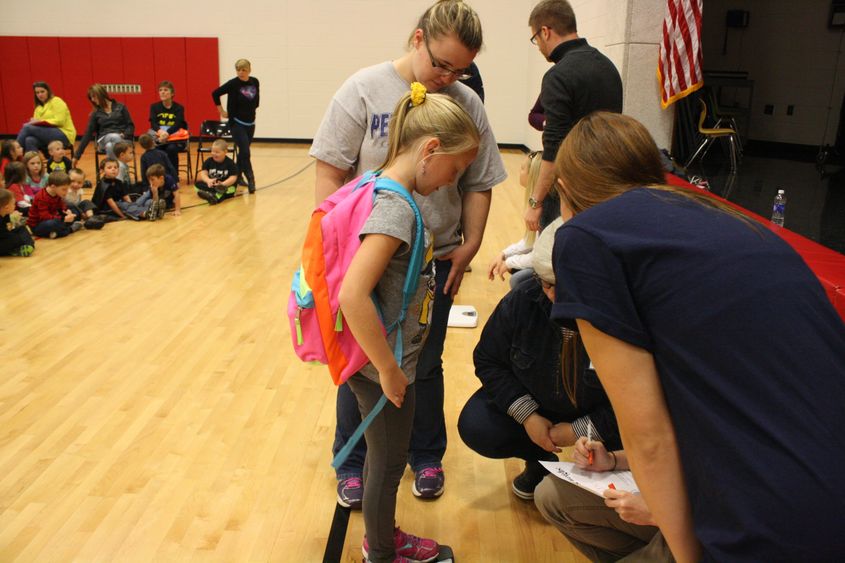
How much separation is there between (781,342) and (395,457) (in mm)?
1151

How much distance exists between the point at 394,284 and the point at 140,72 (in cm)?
1305

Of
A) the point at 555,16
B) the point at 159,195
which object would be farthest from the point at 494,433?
the point at 159,195

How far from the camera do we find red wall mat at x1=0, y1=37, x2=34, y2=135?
13.1 meters

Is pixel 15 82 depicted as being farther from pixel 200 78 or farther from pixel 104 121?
pixel 104 121

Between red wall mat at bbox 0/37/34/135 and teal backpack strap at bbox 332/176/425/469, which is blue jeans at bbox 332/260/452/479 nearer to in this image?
teal backpack strap at bbox 332/176/425/469

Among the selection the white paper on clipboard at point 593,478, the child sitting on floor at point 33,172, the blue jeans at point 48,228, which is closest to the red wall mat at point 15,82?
the child sitting on floor at point 33,172

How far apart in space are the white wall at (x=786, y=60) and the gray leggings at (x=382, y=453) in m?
10.2

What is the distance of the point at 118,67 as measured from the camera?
43.0 feet

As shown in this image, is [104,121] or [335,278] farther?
[104,121]

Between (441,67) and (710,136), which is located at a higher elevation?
(441,67)

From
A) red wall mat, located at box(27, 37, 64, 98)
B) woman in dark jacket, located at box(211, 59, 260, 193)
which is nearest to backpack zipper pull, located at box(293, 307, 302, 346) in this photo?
woman in dark jacket, located at box(211, 59, 260, 193)

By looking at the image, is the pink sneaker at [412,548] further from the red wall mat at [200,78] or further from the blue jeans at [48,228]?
the red wall mat at [200,78]

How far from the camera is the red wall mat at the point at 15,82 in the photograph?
13.1m

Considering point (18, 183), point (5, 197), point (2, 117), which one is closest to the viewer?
point (5, 197)
